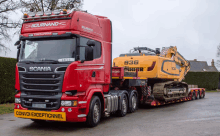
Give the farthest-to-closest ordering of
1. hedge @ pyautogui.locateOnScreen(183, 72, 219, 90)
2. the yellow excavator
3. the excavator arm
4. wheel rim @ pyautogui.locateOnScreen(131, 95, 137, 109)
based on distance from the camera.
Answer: hedge @ pyautogui.locateOnScreen(183, 72, 219, 90) → the excavator arm → the yellow excavator → wheel rim @ pyautogui.locateOnScreen(131, 95, 137, 109)

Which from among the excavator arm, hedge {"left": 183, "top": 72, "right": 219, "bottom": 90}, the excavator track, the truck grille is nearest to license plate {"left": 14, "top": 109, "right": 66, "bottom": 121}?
the truck grille

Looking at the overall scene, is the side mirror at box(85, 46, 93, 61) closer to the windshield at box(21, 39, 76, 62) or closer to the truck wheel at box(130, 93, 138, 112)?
the windshield at box(21, 39, 76, 62)

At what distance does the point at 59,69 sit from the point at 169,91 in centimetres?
915

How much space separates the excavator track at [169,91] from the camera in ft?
44.8

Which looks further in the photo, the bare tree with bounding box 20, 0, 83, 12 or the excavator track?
the bare tree with bounding box 20, 0, 83, 12

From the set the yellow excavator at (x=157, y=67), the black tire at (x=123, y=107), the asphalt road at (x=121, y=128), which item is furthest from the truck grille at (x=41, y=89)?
the yellow excavator at (x=157, y=67)

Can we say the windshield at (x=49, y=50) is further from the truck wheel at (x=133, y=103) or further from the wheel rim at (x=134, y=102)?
the wheel rim at (x=134, y=102)

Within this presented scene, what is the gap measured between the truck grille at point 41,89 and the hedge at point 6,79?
6.70 meters

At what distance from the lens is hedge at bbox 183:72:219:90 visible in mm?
33656

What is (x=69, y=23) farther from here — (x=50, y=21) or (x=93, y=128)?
(x=93, y=128)

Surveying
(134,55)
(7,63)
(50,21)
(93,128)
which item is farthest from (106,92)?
(7,63)

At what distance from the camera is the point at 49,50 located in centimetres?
747

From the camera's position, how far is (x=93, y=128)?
7969 millimetres

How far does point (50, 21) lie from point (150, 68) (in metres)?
7.46
